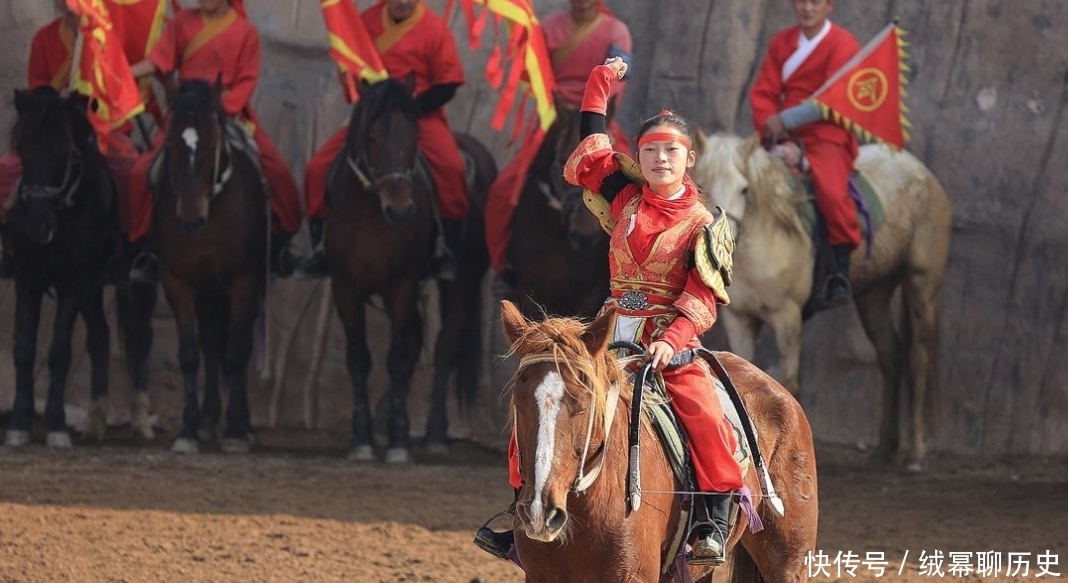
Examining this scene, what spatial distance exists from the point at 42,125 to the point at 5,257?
0.83 m

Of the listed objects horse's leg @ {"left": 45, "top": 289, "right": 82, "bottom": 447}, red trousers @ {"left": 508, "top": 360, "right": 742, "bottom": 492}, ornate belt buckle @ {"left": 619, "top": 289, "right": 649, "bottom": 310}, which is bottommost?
horse's leg @ {"left": 45, "top": 289, "right": 82, "bottom": 447}

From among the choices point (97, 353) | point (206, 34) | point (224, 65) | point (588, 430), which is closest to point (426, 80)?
point (224, 65)

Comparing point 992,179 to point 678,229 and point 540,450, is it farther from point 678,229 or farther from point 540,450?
point 540,450

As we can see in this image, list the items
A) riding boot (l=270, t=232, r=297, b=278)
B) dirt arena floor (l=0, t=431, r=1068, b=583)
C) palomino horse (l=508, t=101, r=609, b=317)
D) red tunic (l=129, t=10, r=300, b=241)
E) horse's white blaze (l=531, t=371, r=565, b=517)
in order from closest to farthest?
1. horse's white blaze (l=531, t=371, r=565, b=517)
2. dirt arena floor (l=0, t=431, r=1068, b=583)
3. palomino horse (l=508, t=101, r=609, b=317)
4. red tunic (l=129, t=10, r=300, b=241)
5. riding boot (l=270, t=232, r=297, b=278)

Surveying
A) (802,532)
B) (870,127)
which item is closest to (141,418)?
(870,127)

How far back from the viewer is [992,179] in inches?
409

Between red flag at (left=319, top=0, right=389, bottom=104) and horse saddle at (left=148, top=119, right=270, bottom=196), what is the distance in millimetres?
678

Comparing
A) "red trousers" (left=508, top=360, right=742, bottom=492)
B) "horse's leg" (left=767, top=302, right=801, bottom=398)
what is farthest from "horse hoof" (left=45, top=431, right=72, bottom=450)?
"red trousers" (left=508, top=360, right=742, bottom=492)

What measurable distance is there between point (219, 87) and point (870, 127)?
143 inches

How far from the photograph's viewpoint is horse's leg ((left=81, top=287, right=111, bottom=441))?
10.3 metres

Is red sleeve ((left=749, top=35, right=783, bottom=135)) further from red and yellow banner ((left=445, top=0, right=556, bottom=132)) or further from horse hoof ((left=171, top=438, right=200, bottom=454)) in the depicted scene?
horse hoof ((left=171, top=438, right=200, bottom=454))

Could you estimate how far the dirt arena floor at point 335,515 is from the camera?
21.8 feet

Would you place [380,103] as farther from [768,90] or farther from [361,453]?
[768,90]

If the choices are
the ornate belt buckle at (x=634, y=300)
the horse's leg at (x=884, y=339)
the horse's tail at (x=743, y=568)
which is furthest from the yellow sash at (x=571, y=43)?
the ornate belt buckle at (x=634, y=300)
